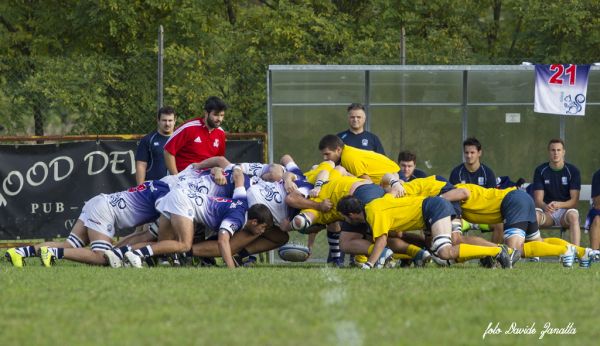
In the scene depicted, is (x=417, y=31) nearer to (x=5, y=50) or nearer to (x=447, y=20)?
(x=447, y=20)

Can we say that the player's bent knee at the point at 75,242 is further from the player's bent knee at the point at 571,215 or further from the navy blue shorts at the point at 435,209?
the player's bent knee at the point at 571,215

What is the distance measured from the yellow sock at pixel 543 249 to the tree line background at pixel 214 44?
19.8 feet

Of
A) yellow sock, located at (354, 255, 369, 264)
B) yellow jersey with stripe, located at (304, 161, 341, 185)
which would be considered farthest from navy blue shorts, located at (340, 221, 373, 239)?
yellow jersey with stripe, located at (304, 161, 341, 185)

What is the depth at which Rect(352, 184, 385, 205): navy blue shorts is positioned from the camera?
1220 cm

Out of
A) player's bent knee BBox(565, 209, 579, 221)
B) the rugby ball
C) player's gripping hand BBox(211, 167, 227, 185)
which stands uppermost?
player's gripping hand BBox(211, 167, 227, 185)

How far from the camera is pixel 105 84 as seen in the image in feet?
60.0

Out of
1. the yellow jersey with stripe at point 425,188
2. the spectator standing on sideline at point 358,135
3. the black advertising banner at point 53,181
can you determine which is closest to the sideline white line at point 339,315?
the yellow jersey with stripe at point 425,188

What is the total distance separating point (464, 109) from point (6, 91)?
285 inches

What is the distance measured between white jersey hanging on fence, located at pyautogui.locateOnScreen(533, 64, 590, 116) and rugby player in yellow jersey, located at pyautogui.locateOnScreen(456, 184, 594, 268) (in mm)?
3817

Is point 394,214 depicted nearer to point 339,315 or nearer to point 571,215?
point 571,215

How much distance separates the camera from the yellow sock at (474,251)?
1207 cm

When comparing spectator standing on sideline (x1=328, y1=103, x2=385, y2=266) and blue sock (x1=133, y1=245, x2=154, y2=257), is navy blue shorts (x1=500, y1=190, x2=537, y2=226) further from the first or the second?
→ blue sock (x1=133, y1=245, x2=154, y2=257)

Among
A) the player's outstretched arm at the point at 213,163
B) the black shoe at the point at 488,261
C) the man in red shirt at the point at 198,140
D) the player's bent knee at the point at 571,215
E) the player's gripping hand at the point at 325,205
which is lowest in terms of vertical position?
the black shoe at the point at 488,261

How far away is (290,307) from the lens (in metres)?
8.08
